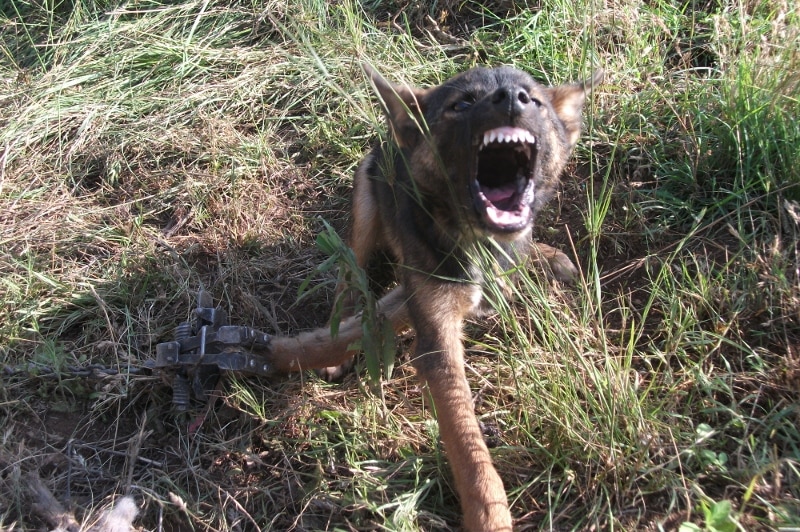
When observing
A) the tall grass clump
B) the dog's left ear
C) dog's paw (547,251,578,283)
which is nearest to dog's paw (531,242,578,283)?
dog's paw (547,251,578,283)

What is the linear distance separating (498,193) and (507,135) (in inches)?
13.7

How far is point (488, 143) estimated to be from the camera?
9.86 feet

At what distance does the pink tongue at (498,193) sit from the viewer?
3213mm

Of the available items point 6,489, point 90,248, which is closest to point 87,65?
point 90,248

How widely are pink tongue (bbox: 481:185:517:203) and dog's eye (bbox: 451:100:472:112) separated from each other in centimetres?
37

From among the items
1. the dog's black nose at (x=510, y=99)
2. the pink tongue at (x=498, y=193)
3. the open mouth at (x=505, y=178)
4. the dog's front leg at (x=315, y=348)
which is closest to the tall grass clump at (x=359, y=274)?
the dog's front leg at (x=315, y=348)

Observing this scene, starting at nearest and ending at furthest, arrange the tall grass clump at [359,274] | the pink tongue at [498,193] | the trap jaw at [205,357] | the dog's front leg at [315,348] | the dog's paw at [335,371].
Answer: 1. the tall grass clump at [359,274]
2. the pink tongue at [498,193]
3. the trap jaw at [205,357]
4. the dog's front leg at [315,348]
5. the dog's paw at [335,371]

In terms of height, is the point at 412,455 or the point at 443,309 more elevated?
the point at 443,309

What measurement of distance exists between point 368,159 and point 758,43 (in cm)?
228

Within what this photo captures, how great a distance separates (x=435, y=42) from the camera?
508 cm

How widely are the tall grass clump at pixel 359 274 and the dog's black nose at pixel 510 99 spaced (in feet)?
1.52

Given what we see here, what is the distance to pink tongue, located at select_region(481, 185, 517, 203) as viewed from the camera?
321 cm

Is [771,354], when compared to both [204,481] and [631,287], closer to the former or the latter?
[631,287]

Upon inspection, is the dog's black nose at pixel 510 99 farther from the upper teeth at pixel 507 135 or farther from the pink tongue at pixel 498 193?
the pink tongue at pixel 498 193
